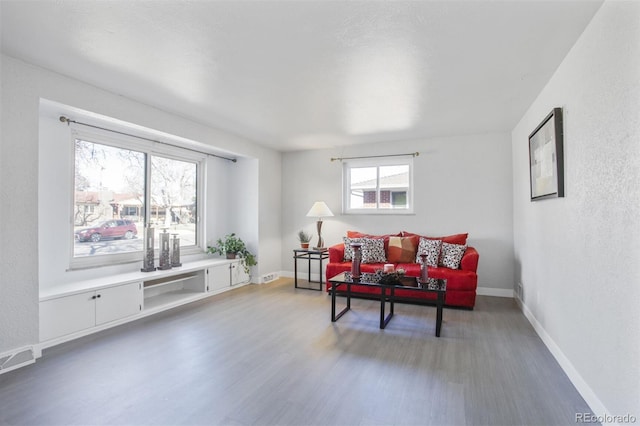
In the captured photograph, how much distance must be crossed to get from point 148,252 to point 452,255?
3.98 m

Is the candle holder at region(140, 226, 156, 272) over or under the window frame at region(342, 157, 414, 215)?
under

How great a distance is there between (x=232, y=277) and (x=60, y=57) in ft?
11.3

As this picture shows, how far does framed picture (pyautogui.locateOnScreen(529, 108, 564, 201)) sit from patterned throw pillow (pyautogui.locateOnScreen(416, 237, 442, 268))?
1.47 metres

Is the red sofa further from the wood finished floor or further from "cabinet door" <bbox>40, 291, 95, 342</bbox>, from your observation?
"cabinet door" <bbox>40, 291, 95, 342</bbox>

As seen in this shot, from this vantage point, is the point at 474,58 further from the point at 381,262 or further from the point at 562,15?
the point at 381,262

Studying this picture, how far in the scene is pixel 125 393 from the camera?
2.08 m

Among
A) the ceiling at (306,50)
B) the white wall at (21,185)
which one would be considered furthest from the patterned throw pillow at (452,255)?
the white wall at (21,185)

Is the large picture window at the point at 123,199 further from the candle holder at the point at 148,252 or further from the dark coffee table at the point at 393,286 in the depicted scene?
the dark coffee table at the point at 393,286

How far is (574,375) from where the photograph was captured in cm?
216

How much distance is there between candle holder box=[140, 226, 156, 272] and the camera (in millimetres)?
3955

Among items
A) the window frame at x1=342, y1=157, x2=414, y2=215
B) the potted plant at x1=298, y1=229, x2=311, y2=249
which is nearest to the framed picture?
the window frame at x1=342, y1=157, x2=414, y2=215

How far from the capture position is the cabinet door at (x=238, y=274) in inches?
197

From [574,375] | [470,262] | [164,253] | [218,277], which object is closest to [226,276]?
[218,277]

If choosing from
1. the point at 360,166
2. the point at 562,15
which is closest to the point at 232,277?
the point at 360,166
